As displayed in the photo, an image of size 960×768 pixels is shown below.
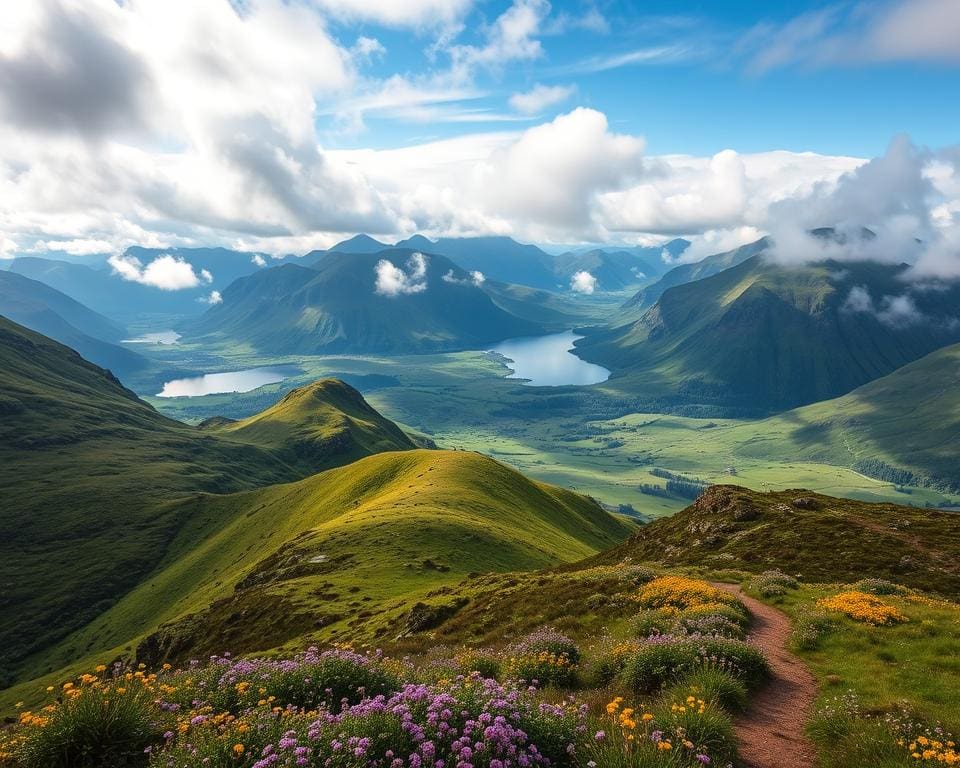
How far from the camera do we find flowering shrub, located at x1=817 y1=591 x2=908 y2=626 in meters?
21.8

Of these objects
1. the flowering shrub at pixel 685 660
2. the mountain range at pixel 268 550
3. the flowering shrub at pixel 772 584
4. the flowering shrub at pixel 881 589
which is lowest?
the mountain range at pixel 268 550

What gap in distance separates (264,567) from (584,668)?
81042 mm

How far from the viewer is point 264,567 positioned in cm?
8675

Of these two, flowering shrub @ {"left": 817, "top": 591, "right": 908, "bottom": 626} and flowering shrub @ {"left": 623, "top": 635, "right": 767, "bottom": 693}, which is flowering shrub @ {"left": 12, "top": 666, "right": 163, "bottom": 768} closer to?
flowering shrub @ {"left": 623, "top": 635, "right": 767, "bottom": 693}

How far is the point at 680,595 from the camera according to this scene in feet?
90.3

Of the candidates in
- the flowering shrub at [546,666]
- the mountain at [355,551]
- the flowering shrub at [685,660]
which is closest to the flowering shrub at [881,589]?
the flowering shrub at [685,660]

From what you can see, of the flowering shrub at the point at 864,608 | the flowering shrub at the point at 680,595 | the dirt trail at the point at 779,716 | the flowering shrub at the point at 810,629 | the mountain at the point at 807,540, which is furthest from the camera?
the mountain at the point at 807,540

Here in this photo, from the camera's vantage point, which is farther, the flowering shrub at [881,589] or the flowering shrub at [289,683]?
the flowering shrub at [881,589]

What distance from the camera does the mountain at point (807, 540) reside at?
36844mm

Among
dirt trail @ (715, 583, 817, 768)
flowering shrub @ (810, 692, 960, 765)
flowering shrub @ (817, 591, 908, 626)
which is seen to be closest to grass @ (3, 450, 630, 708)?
flowering shrub @ (817, 591, 908, 626)

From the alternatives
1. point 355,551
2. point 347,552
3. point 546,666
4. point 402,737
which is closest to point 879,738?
point 546,666

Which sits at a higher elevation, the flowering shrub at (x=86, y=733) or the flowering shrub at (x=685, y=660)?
the flowering shrub at (x=685, y=660)

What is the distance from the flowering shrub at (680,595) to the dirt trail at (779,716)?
12.0 feet

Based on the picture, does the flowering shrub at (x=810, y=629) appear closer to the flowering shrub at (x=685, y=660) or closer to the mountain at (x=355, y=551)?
the flowering shrub at (x=685, y=660)
